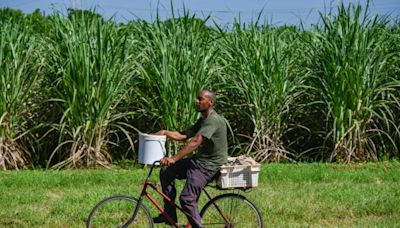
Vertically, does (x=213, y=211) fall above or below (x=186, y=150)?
below

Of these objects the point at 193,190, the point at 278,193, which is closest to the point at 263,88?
the point at 278,193

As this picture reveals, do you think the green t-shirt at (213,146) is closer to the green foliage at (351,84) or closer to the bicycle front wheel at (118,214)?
the bicycle front wheel at (118,214)

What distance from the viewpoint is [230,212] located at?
715 cm

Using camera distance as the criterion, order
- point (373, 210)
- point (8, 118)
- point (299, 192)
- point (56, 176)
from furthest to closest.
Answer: point (8, 118), point (56, 176), point (299, 192), point (373, 210)

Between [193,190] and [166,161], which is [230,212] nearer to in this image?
[193,190]

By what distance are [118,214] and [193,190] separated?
1.26m

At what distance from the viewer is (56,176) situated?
10.7 m

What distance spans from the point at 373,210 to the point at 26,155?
5.61m

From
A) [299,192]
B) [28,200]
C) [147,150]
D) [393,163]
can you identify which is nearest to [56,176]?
[28,200]

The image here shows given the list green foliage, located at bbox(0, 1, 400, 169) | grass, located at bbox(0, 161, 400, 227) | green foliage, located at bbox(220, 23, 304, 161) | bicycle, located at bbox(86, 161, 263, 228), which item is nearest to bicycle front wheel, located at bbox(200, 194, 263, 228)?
bicycle, located at bbox(86, 161, 263, 228)

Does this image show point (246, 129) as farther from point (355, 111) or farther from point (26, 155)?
point (26, 155)

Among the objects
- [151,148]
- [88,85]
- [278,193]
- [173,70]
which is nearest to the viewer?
[151,148]

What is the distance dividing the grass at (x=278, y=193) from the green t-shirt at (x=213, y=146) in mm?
1439

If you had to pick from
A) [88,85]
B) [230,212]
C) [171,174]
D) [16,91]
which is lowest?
[230,212]
